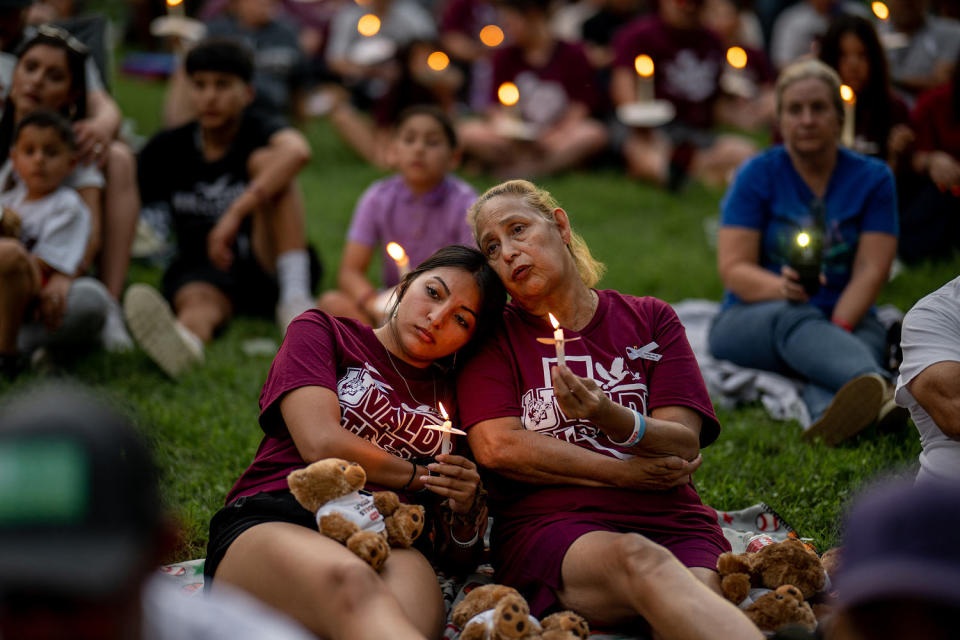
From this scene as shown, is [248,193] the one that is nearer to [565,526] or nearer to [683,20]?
[565,526]

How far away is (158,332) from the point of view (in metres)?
5.18

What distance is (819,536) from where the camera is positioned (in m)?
3.75

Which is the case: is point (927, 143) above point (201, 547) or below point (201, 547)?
above

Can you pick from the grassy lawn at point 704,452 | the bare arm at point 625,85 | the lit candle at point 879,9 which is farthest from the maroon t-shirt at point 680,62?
the lit candle at point 879,9

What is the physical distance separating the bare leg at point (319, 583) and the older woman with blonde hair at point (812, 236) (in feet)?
8.65

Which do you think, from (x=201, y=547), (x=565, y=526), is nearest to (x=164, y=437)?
(x=201, y=547)

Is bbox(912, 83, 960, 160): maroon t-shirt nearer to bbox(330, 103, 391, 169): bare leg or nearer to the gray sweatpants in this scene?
bbox(330, 103, 391, 169): bare leg

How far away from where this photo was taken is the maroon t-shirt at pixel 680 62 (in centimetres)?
943

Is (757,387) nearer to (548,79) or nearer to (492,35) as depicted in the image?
(548,79)

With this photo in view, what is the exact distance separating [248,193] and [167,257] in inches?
55.6

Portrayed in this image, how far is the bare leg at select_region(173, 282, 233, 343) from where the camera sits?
19.5 feet

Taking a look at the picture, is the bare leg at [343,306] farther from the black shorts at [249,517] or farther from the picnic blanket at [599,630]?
the black shorts at [249,517]

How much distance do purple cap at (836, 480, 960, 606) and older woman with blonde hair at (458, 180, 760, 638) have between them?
3.24 feet

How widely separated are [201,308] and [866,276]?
11.8 feet
